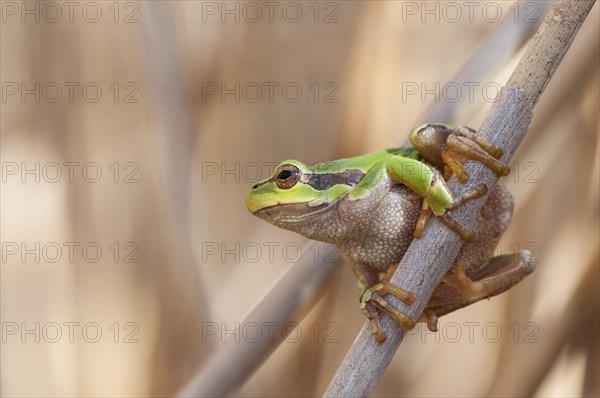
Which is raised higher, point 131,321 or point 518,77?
point 518,77

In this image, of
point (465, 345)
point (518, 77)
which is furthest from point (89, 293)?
point (518, 77)

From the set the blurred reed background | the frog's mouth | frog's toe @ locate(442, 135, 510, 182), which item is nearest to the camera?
frog's toe @ locate(442, 135, 510, 182)

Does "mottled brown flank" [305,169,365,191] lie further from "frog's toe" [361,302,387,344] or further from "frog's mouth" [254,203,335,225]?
"frog's toe" [361,302,387,344]

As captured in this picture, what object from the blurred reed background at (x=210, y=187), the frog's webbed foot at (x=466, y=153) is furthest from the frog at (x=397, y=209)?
the blurred reed background at (x=210, y=187)

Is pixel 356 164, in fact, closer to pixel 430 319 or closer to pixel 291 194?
pixel 291 194

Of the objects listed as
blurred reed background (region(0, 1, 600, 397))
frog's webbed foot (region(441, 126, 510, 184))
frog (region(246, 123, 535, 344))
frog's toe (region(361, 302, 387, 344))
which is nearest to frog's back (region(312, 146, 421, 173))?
frog (region(246, 123, 535, 344))

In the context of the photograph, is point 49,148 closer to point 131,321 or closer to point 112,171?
point 112,171
